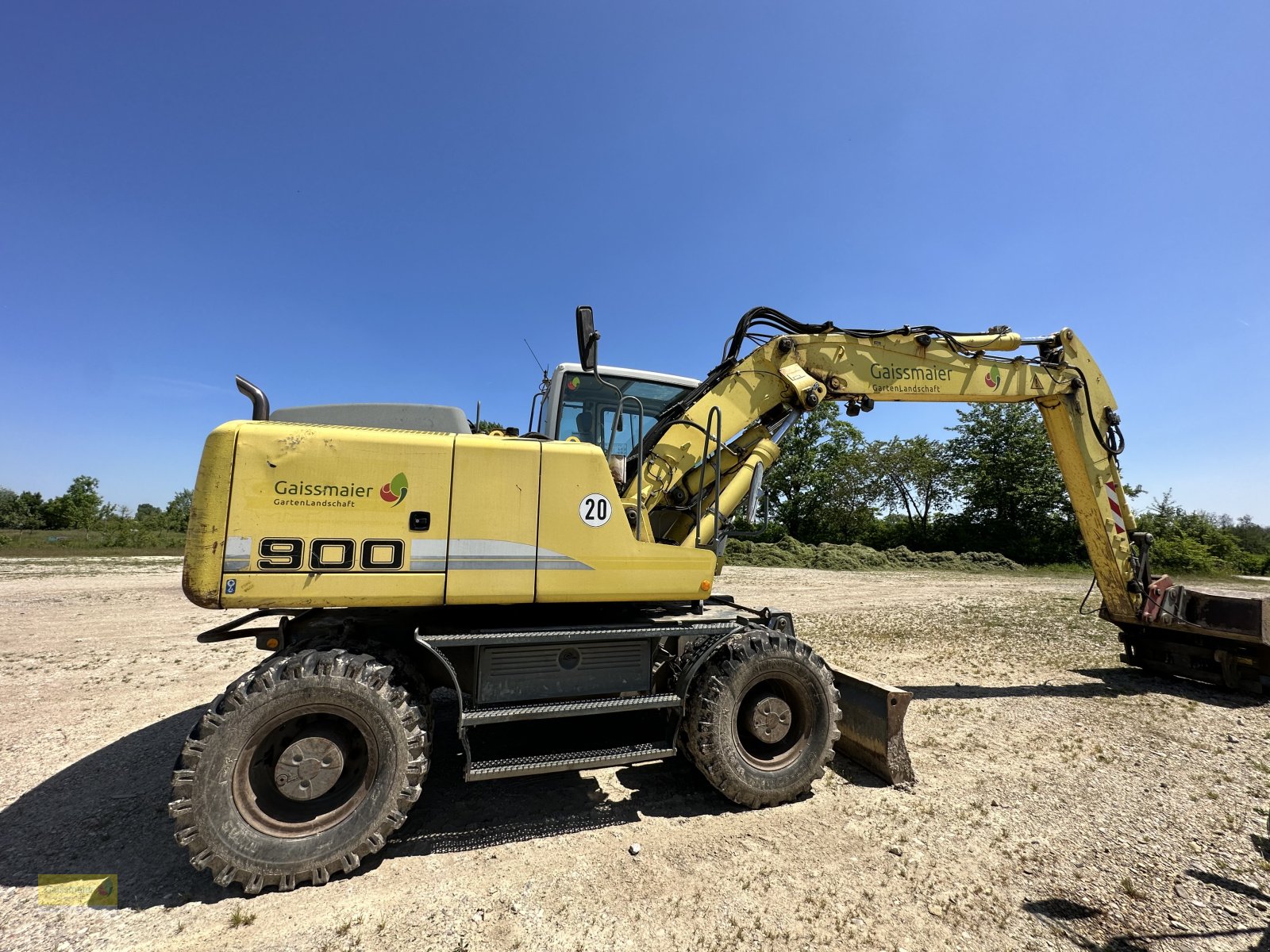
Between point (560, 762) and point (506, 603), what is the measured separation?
109cm

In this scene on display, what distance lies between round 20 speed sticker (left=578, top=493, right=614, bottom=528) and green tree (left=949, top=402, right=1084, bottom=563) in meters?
32.0

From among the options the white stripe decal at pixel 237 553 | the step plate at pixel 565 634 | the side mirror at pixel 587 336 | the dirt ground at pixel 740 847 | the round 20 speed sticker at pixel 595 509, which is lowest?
the dirt ground at pixel 740 847

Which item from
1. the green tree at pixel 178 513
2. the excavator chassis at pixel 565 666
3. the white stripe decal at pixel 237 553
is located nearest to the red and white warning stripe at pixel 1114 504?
the excavator chassis at pixel 565 666

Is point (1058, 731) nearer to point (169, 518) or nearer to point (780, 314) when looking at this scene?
point (780, 314)

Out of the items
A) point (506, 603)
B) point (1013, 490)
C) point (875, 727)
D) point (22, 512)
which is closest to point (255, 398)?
point (506, 603)

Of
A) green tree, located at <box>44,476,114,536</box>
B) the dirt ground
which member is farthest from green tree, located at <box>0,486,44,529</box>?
the dirt ground

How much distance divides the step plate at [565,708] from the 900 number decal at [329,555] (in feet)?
3.69

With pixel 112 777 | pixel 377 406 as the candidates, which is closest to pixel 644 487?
pixel 377 406

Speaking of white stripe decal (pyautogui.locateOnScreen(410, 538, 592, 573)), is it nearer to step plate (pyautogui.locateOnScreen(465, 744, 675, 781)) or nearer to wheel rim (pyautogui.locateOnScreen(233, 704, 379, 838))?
wheel rim (pyautogui.locateOnScreen(233, 704, 379, 838))

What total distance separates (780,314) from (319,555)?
4363 millimetres

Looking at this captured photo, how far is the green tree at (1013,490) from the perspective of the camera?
30094 millimetres

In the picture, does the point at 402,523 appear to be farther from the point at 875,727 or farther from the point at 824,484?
the point at 824,484

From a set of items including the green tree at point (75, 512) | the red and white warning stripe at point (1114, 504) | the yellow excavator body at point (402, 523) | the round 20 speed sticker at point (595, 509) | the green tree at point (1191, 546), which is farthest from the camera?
the green tree at point (75, 512)

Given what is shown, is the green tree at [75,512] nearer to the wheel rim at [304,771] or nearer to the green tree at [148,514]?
the green tree at [148,514]
